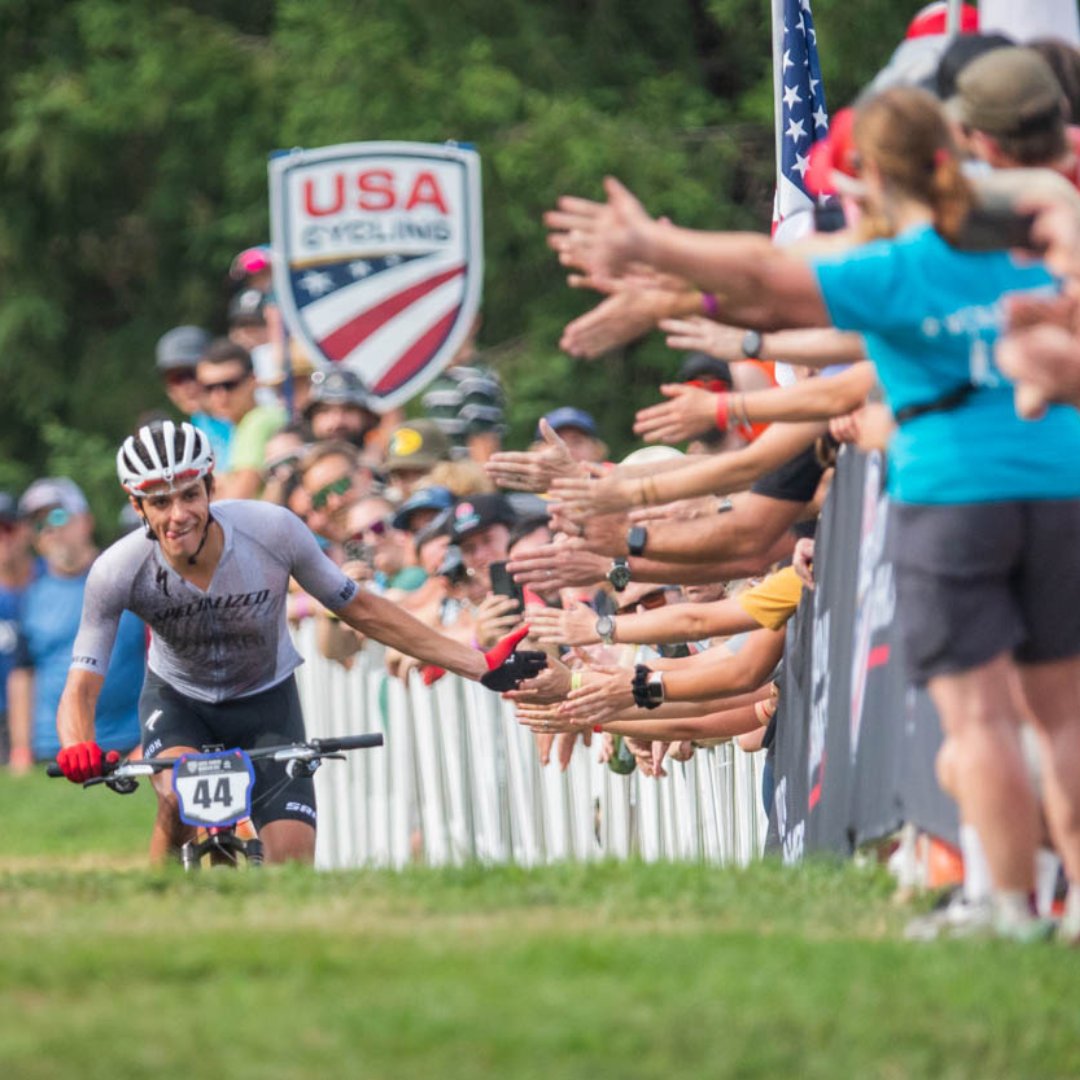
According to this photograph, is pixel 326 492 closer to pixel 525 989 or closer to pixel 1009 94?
pixel 1009 94

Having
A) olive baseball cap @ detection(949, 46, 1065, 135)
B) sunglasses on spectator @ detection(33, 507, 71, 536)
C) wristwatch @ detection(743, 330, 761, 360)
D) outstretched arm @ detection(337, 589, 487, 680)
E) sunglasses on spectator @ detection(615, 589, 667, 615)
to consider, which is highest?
olive baseball cap @ detection(949, 46, 1065, 135)

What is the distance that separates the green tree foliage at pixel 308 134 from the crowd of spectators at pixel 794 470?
9.77m

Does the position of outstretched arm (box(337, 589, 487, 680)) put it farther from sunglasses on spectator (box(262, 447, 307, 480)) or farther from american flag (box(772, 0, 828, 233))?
sunglasses on spectator (box(262, 447, 307, 480))

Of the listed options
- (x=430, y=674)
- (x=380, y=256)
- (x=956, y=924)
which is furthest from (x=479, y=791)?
(x=956, y=924)

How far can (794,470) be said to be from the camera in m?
11.1

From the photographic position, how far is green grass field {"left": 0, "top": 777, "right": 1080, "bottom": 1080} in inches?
249

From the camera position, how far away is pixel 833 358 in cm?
896

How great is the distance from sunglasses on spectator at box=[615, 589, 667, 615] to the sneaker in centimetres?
525

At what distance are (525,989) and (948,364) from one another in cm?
195

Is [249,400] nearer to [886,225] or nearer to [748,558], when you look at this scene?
[748,558]

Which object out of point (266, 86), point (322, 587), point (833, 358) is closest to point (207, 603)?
point (322, 587)

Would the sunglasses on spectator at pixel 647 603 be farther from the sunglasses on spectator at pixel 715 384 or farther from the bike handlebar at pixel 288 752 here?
the bike handlebar at pixel 288 752

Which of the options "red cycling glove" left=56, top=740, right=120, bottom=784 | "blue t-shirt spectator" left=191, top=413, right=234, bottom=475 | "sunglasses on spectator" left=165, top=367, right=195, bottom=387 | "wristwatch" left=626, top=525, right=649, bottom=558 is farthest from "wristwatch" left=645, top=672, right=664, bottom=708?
"sunglasses on spectator" left=165, top=367, right=195, bottom=387

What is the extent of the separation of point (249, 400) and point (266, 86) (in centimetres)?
1094
